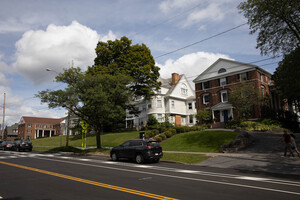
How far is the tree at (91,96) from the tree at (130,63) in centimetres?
1199

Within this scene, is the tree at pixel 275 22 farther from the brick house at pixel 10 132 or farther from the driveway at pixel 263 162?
the brick house at pixel 10 132

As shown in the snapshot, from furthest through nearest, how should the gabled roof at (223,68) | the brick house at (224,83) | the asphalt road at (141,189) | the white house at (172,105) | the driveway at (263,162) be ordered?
the white house at (172,105) < the gabled roof at (223,68) < the brick house at (224,83) < the driveway at (263,162) < the asphalt road at (141,189)

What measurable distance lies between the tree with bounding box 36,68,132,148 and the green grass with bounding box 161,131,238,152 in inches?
247

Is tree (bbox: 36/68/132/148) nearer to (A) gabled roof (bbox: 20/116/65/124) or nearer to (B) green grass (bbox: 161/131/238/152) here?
(B) green grass (bbox: 161/131/238/152)

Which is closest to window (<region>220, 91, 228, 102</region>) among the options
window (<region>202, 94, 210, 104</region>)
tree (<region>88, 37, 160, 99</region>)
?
window (<region>202, 94, 210, 104</region>)

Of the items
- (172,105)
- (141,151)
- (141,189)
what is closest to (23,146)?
(141,151)

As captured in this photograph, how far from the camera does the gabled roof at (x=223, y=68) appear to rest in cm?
3653

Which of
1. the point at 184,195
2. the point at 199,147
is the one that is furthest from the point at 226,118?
the point at 184,195

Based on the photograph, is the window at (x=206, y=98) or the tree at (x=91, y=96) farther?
the window at (x=206, y=98)

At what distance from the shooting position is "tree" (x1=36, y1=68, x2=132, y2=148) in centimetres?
2100

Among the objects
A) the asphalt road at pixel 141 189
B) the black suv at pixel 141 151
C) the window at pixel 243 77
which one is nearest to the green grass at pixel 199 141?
the black suv at pixel 141 151

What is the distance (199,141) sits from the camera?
75.5ft

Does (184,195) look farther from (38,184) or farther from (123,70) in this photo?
(123,70)

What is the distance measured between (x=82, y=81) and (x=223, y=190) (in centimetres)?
1823
